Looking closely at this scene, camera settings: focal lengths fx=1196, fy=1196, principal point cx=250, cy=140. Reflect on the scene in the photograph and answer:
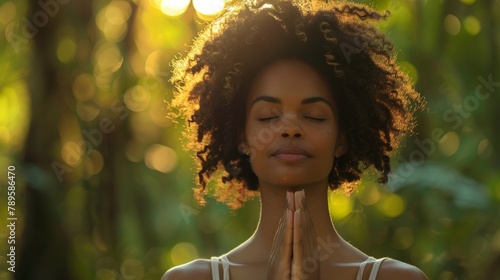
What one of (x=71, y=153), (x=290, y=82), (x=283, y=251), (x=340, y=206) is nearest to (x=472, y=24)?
(x=340, y=206)

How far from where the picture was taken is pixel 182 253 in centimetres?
669

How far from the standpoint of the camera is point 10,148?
6.64 metres

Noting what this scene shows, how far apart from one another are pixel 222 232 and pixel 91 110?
40.9 inches

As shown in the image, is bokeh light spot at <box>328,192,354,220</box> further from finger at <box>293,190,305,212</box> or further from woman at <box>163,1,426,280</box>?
finger at <box>293,190,305,212</box>

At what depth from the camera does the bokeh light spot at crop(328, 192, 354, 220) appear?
6520mm

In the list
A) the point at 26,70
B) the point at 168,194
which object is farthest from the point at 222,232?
the point at 26,70

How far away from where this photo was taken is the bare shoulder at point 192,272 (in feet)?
13.8

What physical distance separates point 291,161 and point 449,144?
2767mm

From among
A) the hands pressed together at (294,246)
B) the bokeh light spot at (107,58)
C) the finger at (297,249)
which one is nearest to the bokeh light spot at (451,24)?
the bokeh light spot at (107,58)

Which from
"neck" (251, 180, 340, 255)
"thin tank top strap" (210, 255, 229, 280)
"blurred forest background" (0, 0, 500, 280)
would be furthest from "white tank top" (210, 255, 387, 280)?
"blurred forest background" (0, 0, 500, 280)

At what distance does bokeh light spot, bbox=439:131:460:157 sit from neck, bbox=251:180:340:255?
2.51 m

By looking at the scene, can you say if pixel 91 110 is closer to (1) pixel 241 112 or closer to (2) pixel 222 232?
(2) pixel 222 232

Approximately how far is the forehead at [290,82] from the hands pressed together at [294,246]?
434 millimetres

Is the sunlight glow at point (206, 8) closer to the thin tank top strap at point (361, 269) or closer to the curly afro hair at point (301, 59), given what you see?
the curly afro hair at point (301, 59)
